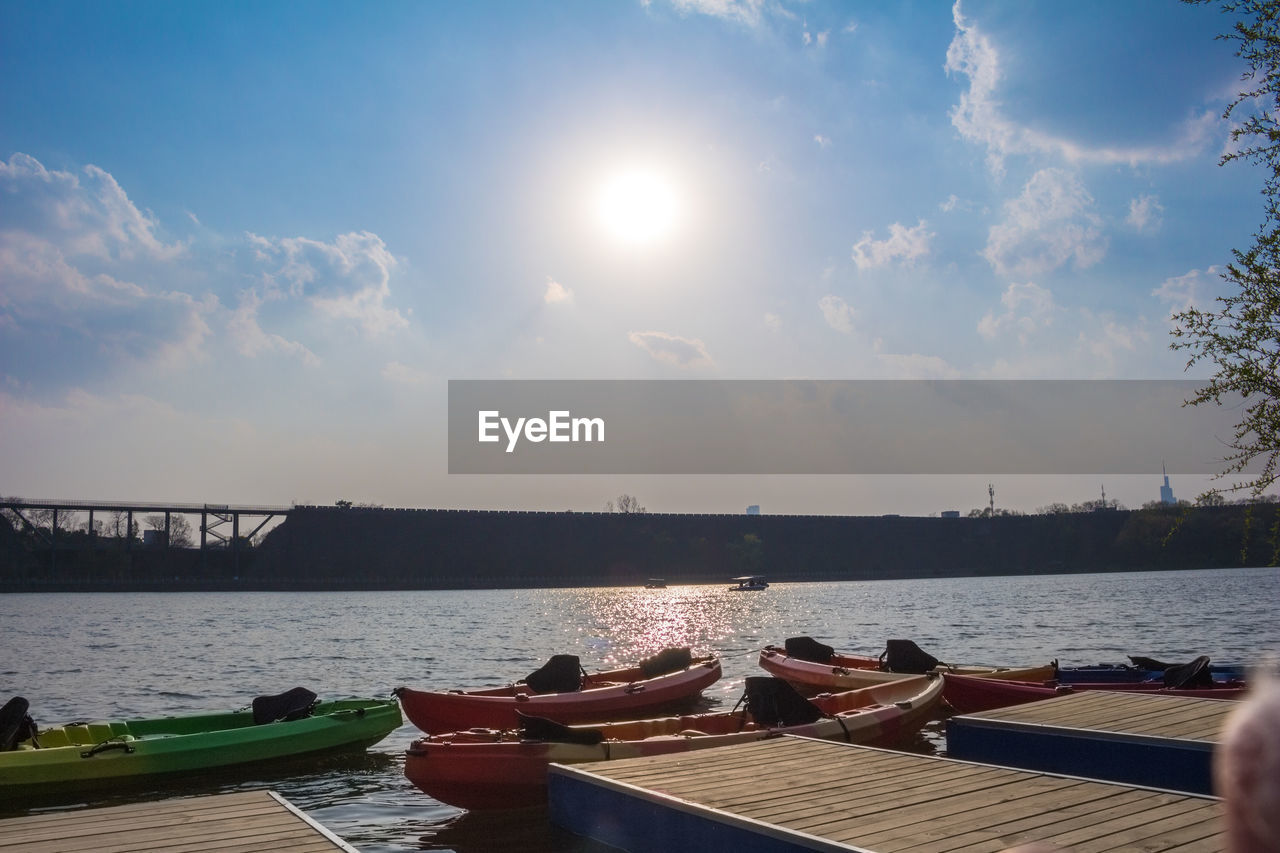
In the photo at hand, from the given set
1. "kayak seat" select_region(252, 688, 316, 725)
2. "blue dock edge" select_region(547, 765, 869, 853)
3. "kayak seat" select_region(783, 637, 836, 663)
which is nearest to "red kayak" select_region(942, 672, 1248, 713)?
"kayak seat" select_region(783, 637, 836, 663)

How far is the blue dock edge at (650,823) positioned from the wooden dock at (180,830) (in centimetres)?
250

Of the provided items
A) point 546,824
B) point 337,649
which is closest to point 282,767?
point 546,824

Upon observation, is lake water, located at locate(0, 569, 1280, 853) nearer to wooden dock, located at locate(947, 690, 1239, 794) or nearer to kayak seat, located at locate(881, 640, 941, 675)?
wooden dock, located at locate(947, 690, 1239, 794)

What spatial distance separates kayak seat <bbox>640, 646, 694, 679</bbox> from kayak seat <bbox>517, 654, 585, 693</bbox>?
2833 millimetres

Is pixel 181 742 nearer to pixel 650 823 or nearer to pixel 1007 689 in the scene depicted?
pixel 650 823

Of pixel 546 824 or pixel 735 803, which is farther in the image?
pixel 546 824

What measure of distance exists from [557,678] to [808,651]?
682 cm

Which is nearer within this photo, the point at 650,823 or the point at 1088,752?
the point at 650,823

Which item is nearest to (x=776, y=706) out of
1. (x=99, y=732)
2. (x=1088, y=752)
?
(x=1088, y=752)

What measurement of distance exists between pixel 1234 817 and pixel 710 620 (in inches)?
2278

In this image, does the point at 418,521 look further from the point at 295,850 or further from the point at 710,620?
the point at 295,850

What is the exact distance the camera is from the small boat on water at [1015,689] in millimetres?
14977

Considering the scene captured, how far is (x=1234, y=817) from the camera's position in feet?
3.23

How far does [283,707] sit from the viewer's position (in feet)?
50.7
